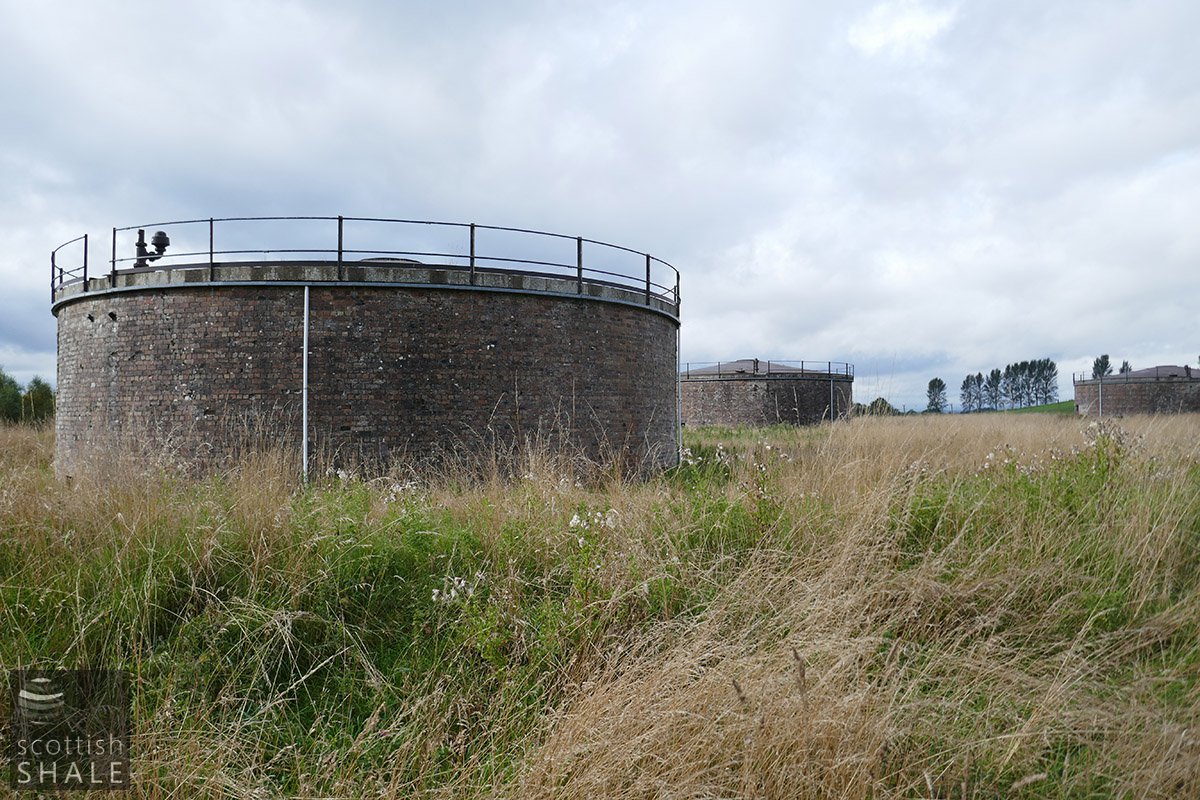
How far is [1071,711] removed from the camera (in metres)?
3.06

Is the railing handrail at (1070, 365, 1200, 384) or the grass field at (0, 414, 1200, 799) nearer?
the grass field at (0, 414, 1200, 799)

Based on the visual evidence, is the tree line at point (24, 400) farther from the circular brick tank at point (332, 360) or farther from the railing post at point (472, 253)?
the railing post at point (472, 253)

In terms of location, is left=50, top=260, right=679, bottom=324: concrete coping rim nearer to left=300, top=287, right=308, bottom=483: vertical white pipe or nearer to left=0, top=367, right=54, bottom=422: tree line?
left=300, top=287, right=308, bottom=483: vertical white pipe

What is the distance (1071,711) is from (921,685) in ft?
2.12

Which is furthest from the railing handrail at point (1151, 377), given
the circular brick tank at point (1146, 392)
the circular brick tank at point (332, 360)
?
the circular brick tank at point (332, 360)

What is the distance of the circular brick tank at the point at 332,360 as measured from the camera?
449 inches

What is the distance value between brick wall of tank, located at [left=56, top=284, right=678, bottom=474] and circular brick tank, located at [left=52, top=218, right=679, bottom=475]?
2cm

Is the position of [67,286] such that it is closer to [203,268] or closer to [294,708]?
[203,268]

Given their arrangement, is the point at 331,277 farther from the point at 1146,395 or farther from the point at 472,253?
the point at 1146,395

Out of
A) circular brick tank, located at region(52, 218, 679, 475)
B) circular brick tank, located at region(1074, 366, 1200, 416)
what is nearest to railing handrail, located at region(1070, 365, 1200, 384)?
circular brick tank, located at region(1074, 366, 1200, 416)

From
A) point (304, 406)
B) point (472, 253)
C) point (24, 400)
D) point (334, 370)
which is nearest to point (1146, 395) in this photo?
point (472, 253)

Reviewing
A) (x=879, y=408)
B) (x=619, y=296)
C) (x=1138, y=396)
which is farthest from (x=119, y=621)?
(x=1138, y=396)

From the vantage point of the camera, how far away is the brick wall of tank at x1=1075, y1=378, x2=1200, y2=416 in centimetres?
3997

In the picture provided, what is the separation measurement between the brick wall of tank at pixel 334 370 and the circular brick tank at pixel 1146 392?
4048 centimetres
